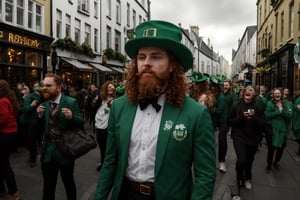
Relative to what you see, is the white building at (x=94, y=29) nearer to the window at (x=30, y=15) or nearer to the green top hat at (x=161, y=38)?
the window at (x=30, y=15)

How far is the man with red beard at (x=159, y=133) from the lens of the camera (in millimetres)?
2121

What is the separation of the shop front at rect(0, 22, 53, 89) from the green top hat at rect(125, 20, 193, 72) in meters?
13.5

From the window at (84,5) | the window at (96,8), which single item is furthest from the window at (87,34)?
the window at (96,8)

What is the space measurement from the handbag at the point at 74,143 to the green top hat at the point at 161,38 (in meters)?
2.20

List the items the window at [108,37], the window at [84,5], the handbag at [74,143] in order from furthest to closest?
the window at [108,37] → the window at [84,5] → the handbag at [74,143]

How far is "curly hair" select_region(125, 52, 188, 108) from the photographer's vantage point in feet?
7.31

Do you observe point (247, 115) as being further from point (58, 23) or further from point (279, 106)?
point (58, 23)

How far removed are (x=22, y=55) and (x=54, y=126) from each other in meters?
13.1

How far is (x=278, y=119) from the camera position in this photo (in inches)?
288

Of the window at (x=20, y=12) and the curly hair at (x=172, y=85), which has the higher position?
the window at (x=20, y=12)

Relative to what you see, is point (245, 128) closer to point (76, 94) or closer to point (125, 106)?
point (125, 106)

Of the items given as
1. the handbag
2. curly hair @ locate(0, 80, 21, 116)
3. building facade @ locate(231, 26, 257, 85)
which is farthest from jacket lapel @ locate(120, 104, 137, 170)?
building facade @ locate(231, 26, 257, 85)

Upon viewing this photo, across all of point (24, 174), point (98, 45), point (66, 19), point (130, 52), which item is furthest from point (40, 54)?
point (130, 52)

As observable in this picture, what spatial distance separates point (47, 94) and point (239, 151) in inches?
126
